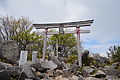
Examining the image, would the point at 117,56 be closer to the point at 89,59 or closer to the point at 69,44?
the point at 89,59

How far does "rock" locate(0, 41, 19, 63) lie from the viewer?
10430 mm

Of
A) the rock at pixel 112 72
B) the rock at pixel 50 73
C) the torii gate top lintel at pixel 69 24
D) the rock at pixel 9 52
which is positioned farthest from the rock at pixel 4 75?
the torii gate top lintel at pixel 69 24

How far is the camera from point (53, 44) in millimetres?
23000

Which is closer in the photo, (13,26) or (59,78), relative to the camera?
(59,78)

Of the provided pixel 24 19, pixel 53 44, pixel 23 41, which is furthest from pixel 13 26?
pixel 53 44

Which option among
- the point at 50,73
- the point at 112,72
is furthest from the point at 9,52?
the point at 112,72

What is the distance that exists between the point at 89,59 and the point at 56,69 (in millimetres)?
3317

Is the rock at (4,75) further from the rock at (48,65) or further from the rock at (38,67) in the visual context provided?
the rock at (48,65)

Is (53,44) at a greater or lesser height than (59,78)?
greater

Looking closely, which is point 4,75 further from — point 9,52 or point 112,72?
point 112,72

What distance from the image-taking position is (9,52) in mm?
10664

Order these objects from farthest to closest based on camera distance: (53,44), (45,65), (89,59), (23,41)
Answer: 1. (53,44)
2. (23,41)
3. (89,59)
4. (45,65)

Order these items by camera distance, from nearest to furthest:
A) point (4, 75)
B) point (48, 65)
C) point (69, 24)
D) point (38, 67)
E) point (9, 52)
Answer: point (4, 75), point (38, 67), point (48, 65), point (9, 52), point (69, 24)

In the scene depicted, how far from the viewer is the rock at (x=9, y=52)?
10.4m
